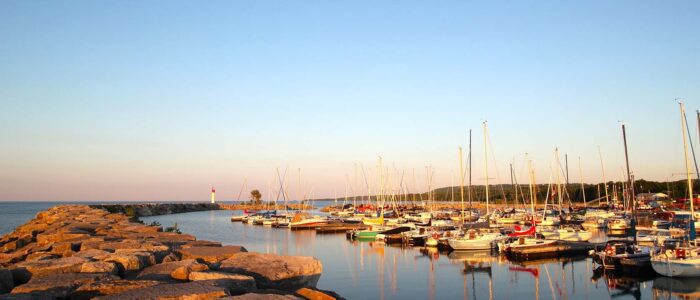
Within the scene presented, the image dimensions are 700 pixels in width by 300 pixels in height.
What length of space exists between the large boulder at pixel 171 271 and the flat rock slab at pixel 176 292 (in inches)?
52.6

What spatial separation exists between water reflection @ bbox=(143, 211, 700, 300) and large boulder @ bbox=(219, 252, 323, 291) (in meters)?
12.3

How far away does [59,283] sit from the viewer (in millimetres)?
7336

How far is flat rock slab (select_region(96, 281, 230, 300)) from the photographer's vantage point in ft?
20.7

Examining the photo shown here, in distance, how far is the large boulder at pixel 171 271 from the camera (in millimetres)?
8178

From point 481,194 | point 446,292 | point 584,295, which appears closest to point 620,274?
point 584,295

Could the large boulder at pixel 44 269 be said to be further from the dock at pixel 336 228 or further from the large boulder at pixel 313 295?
the dock at pixel 336 228

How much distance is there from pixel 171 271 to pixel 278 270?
172cm

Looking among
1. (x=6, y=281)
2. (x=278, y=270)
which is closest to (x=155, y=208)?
(x=6, y=281)

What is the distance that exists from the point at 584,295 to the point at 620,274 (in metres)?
5.42

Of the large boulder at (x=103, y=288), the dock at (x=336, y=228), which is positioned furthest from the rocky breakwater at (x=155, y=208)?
the large boulder at (x=103, y=288)

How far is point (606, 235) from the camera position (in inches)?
1870

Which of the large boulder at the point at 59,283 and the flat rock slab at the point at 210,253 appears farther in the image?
the flat rock slab at the point at 210,253

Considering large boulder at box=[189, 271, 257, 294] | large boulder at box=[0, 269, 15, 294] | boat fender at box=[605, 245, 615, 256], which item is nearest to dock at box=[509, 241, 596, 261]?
boat fender at box=[605, 245, 615, 256]

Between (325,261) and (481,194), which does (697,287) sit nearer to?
(325,261)
